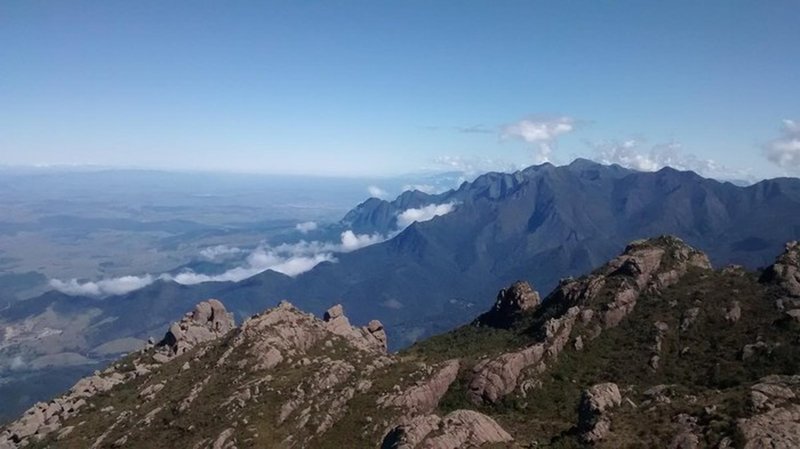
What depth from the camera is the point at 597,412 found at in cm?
7031

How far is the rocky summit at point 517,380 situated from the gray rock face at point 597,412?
0.20m

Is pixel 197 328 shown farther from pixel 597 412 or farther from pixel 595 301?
pixel 597 412

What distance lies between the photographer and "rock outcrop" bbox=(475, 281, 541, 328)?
15388 cm

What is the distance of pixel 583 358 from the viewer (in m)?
117

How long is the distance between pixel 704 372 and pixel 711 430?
49.7 m

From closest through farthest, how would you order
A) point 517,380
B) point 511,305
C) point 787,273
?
1. point 517,380
2. point 787,273
3. point 511,305

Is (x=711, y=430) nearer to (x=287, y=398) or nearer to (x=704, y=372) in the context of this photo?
(x=704, y=372)

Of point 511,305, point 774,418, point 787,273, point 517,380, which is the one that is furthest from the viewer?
point 511,305

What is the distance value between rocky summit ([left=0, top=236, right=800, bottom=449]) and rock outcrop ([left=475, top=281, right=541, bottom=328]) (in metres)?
1.87

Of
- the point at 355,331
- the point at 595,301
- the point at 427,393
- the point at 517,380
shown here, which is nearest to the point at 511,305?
the point at 595,301

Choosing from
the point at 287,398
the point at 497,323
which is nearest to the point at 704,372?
the point at 497,323

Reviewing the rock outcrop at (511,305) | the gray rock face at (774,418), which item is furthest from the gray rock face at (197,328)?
the gray rock face at (774,418)

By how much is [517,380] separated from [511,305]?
50663 millimetres

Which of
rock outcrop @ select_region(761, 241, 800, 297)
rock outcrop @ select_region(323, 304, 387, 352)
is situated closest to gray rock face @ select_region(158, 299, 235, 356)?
rock outcrop @ select_region(323, 304, 387, 352)
